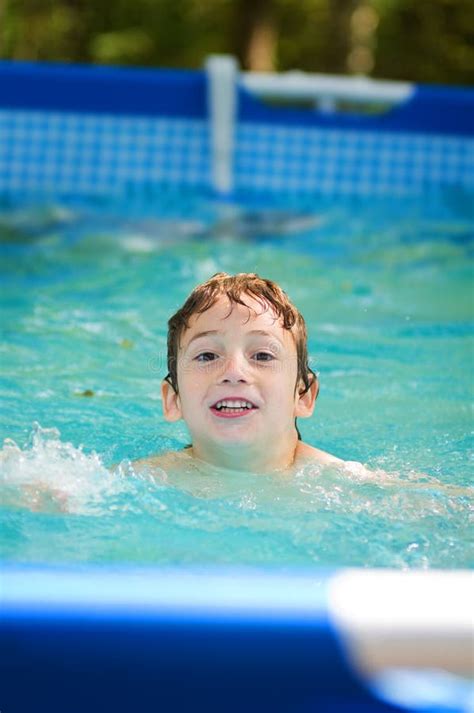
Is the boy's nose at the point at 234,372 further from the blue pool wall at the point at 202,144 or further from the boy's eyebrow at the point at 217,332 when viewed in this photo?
the blue pool wall at the point at 202,144

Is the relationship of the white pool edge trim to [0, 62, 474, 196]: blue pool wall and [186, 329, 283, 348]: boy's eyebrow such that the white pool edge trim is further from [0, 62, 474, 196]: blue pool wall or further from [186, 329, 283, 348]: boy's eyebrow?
[0, 62, 474, 196]: blue pool wall

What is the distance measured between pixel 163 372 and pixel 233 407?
4.72 feet

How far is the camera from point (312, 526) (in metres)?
2.71

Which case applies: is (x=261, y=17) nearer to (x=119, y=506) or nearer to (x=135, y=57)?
(x=135, y=57)

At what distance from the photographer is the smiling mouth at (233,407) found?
2824mm

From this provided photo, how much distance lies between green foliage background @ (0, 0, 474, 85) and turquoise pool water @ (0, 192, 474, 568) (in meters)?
9.21

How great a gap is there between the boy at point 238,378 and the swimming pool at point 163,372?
93 mm

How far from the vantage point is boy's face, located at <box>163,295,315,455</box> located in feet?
9.25

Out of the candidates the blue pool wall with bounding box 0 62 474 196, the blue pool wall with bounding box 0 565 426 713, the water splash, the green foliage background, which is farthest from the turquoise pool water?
the green foliage background

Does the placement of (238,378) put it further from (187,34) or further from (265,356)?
(187,34)

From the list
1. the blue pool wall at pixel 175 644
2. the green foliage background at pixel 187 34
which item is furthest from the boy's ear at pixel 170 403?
the green foliage background at pixel 187 34

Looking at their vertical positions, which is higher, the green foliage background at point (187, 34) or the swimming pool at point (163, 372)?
the green foliage background at point (187, 34)

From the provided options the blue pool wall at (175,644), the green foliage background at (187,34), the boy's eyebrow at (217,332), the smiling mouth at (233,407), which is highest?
the green foliage background at (187,34)

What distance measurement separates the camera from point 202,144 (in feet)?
24.7
